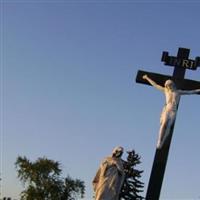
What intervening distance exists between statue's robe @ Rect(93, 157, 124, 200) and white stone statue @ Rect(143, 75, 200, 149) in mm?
1668

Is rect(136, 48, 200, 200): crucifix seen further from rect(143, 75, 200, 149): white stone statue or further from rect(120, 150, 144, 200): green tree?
rect(120, 150, 144, 200): green tree

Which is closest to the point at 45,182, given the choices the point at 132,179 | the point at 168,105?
the point at 132,179

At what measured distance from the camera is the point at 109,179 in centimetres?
1153

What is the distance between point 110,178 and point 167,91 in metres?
3.04

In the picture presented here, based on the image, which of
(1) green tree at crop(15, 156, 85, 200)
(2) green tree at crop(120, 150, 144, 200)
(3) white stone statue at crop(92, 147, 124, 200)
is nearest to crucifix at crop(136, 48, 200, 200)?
(3) white stone statue at crop(92, 147, 124, 200)

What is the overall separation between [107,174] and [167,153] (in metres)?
2.13

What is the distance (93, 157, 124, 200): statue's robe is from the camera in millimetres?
11398

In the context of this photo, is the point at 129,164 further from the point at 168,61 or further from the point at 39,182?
the point at 39,182

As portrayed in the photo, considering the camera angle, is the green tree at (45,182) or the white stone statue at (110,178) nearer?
the white stone statue at (110,178)

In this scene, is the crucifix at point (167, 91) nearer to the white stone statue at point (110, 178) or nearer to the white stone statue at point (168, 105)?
the white stone statue at point (168, 105)

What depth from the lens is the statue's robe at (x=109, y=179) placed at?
11398mm

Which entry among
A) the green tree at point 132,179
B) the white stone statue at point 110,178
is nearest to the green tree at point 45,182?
the green tree at point 132,179

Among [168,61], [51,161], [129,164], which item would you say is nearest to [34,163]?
[51,161]

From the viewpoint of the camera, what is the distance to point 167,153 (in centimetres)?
1321
